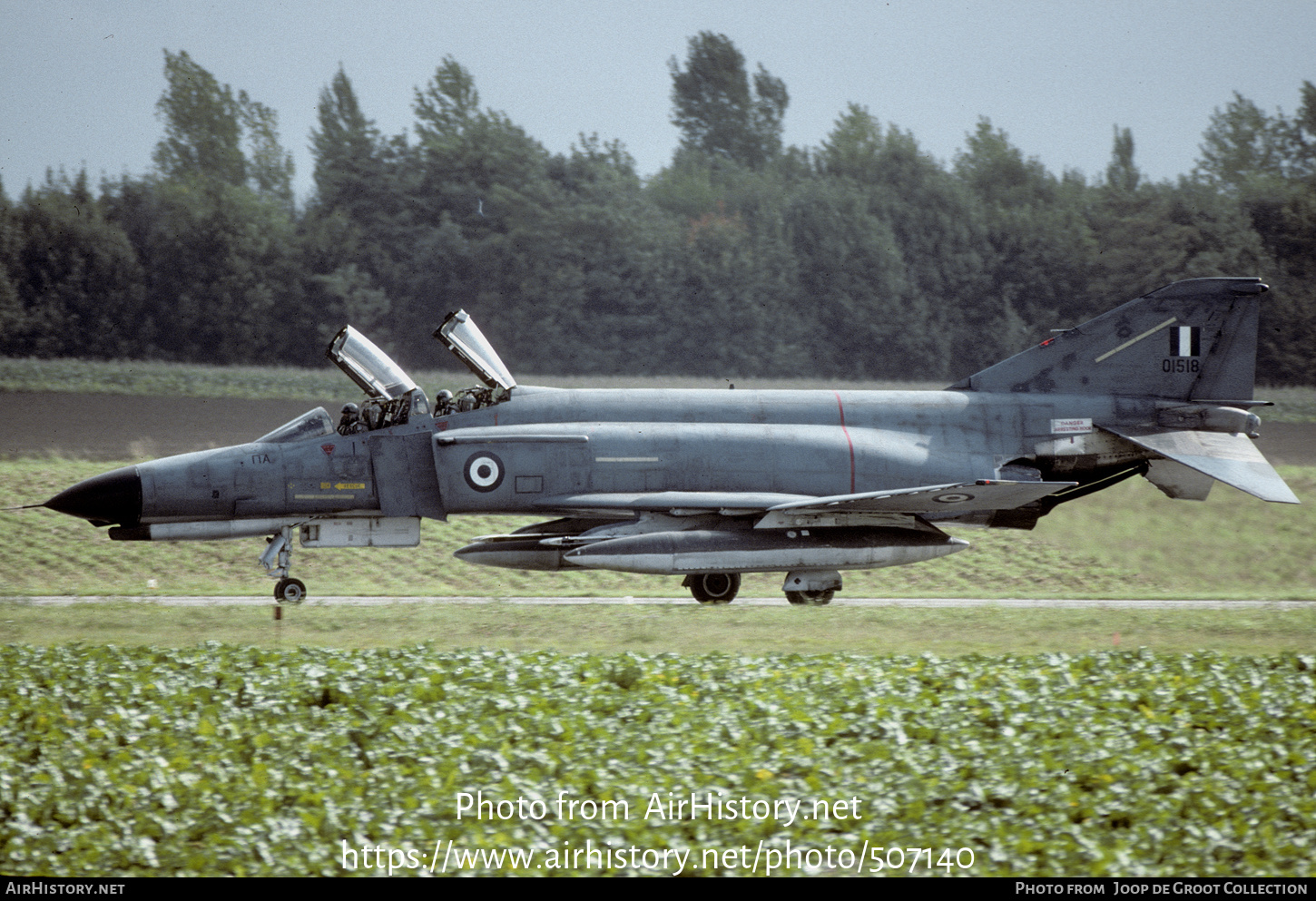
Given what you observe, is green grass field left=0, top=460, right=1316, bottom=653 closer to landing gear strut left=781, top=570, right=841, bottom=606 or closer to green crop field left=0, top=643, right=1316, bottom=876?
landing gear strut left=781, top=570, right=841, bottom=606

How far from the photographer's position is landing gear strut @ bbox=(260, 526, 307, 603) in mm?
14617

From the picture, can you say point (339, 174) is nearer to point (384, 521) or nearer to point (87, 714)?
point (384, 521)

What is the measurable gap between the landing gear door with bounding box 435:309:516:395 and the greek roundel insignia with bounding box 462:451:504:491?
102cm

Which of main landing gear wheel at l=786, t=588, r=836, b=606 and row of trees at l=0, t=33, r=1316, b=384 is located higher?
row of trees at l=0, t=33, r=1316, b=384

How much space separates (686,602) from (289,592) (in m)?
4.92

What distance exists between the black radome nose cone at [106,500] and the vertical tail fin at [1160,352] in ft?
34.6

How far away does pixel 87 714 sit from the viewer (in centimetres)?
850

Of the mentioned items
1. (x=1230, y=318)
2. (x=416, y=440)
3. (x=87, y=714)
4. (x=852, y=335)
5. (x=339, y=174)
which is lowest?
(x=87, y=714)

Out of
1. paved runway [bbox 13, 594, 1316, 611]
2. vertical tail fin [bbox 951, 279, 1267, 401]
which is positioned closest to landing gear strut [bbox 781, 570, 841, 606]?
paved runway [bbox 13, 594, 1316, 611]

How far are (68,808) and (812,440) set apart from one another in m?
9.75

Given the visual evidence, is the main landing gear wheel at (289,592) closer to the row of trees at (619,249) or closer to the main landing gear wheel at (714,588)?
the main landing gear wheel at (714,588)

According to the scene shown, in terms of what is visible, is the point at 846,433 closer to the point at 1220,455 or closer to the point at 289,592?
the point at 1220,455

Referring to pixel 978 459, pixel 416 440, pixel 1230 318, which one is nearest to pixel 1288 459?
pixel 1230 318

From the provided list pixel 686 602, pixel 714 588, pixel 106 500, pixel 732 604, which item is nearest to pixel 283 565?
pixel 106 500
